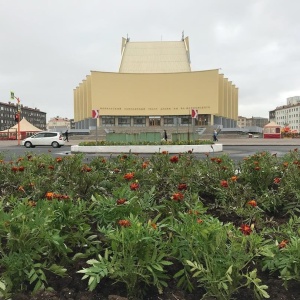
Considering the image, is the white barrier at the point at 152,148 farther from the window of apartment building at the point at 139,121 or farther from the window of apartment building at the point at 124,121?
the window of apartment building at the point at 139,121

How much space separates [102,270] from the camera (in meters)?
A: 2.09

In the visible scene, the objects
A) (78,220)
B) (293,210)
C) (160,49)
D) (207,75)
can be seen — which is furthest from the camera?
(160,49)

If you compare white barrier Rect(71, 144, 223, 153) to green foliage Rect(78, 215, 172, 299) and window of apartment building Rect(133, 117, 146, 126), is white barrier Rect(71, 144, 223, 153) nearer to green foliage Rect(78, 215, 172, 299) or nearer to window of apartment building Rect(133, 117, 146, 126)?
green foliage Rect(78, 215, 172, 299)

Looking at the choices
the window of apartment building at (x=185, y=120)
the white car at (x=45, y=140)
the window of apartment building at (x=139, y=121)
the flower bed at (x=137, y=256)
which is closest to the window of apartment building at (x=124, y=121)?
the window of apartment building at (x=139, y=121)

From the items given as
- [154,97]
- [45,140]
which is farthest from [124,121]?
[45,140]

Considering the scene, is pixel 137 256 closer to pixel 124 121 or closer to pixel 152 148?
pixel 152 148

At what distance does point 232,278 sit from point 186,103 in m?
66.5

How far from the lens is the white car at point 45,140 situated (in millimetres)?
32250

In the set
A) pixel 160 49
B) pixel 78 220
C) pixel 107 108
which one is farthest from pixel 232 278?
pixel 160 49

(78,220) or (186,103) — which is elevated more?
(186,103)

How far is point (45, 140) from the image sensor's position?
32.6 m

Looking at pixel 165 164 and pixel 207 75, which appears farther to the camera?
pixel 207 75

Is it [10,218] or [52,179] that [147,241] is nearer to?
[10,218]

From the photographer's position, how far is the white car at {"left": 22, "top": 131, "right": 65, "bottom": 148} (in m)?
32.2
